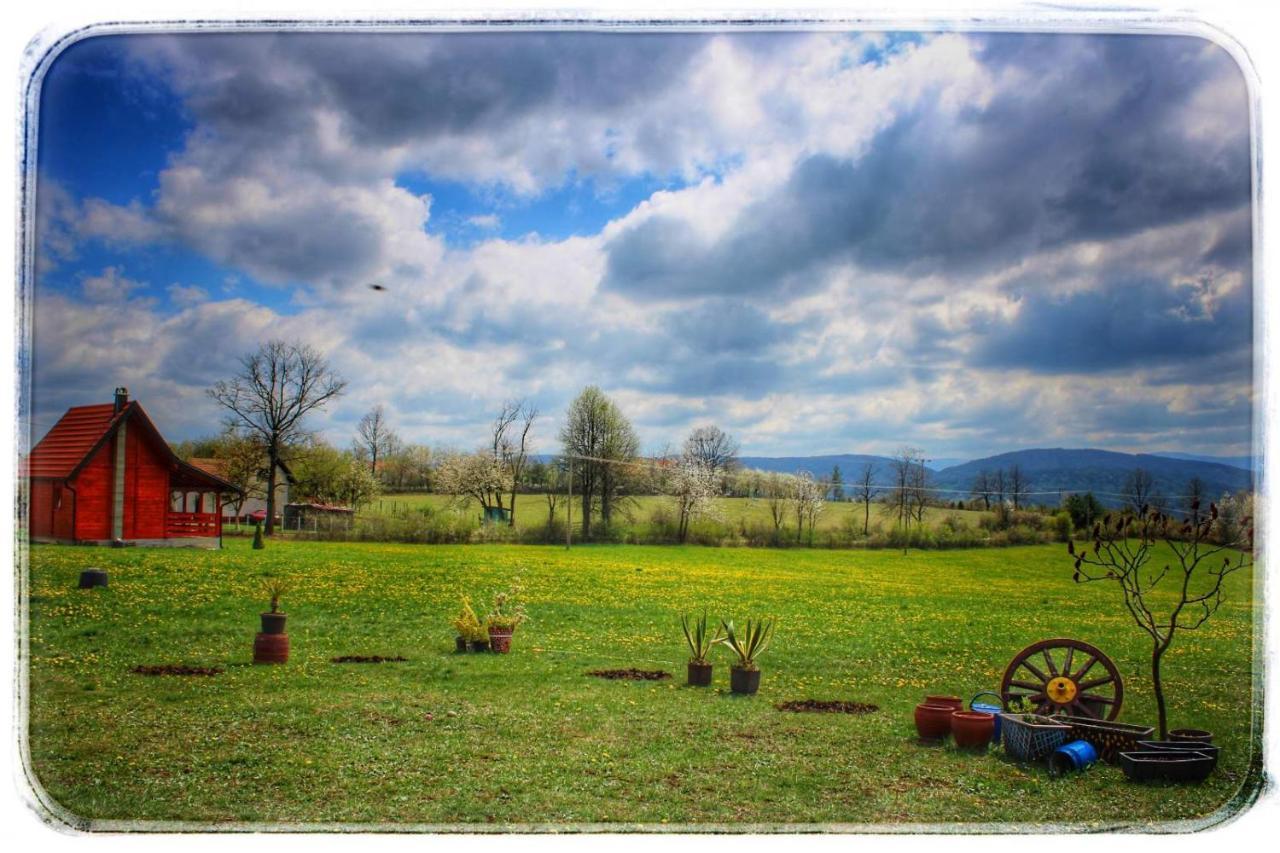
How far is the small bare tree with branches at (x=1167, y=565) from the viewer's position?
16.8 ft

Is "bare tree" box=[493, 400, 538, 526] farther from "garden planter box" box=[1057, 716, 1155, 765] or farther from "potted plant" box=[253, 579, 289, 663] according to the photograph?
"garden planter box" box=[1057, 716, 1155, 765]

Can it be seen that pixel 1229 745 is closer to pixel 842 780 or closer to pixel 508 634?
pixel 842 780

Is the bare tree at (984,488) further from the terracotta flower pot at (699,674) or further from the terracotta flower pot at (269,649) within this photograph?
the terracotta flower pot at (269,649)

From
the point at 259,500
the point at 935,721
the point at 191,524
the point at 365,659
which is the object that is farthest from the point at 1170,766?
the point at 191,524

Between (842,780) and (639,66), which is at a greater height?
(639,66)

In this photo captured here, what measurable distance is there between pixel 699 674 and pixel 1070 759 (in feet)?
7.65

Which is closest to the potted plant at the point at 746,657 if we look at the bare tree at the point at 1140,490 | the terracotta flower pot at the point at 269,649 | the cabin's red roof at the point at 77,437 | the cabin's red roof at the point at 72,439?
the bare tree at the point at 1140,490

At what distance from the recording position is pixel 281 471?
6.69 meters

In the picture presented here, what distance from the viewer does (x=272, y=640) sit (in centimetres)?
618

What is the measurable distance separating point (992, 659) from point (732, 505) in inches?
87.2

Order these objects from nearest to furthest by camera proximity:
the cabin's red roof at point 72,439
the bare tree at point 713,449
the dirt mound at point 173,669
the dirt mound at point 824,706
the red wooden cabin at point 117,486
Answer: the cabin's red roof at point 72,439, the red wooden cabin at point 117,486, the dirt mound at point 173,669, the dirt mound at point 824,706, the bare tree at point 713,449

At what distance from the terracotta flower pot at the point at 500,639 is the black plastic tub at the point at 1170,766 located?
3.93 metres

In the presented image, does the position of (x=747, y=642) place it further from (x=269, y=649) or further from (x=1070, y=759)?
(x=269, y=649)
